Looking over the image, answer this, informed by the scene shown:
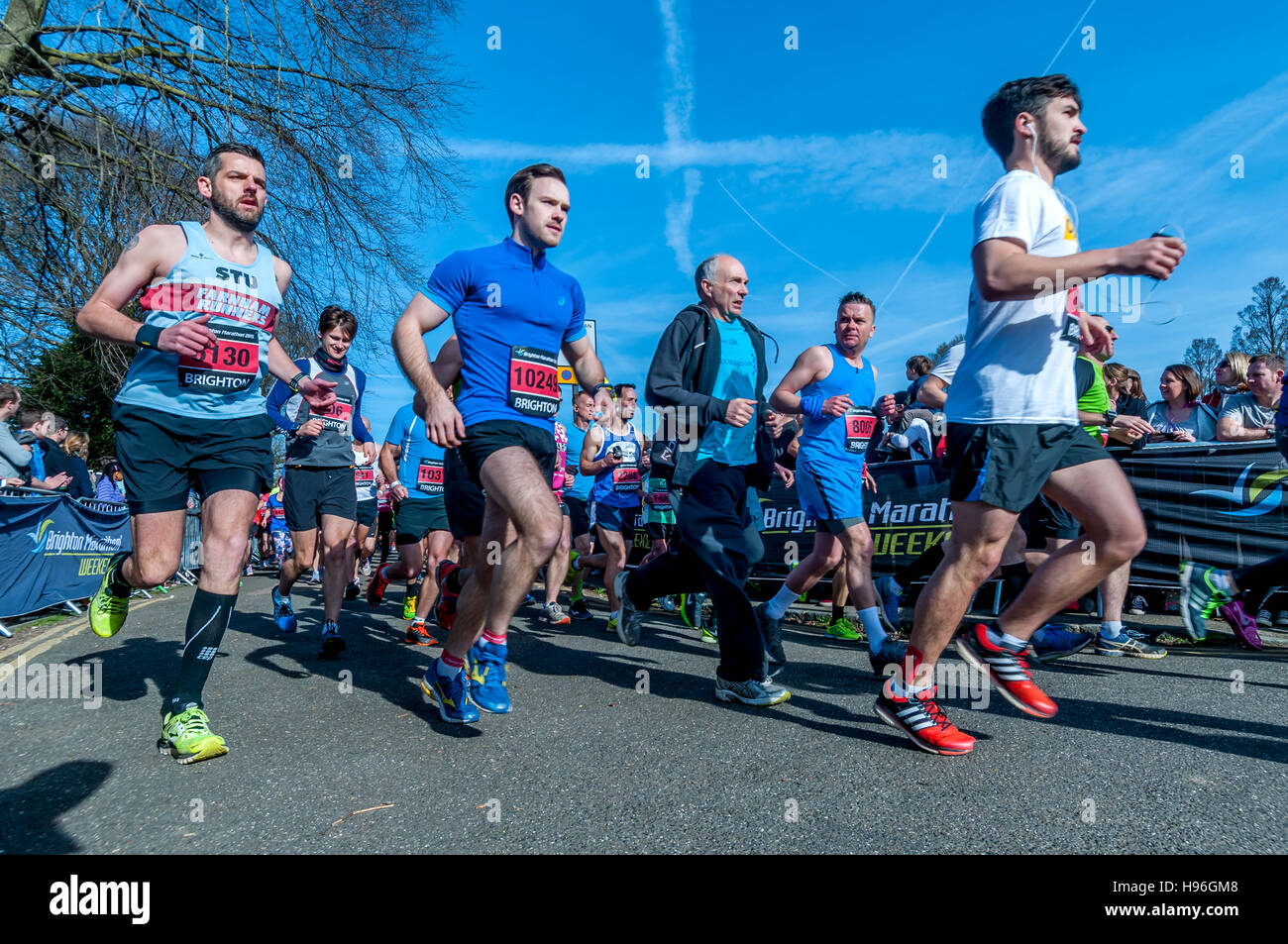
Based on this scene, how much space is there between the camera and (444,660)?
3354mm

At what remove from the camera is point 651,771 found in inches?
103

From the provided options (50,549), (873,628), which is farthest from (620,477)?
(50,549)

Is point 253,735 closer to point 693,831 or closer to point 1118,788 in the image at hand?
point 693,831

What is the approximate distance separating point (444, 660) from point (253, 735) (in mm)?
843

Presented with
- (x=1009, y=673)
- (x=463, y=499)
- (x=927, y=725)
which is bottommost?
(x=927, y=725)

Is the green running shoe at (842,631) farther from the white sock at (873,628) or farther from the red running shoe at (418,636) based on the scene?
the red running shoe at (418,636)

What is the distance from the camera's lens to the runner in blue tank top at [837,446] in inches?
179

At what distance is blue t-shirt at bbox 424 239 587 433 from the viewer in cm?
325

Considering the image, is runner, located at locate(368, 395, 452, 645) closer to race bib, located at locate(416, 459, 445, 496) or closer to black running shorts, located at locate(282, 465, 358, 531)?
race bib, located at locate(416, 459, 445, 496)

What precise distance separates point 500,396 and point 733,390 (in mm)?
1250

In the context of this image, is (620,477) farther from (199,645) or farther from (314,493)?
(199,645)

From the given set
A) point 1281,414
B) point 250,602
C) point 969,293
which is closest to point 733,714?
point 969,293

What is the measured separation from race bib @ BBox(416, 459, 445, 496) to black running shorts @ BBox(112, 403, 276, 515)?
3280mm

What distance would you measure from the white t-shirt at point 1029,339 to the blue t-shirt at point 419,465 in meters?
4.72
